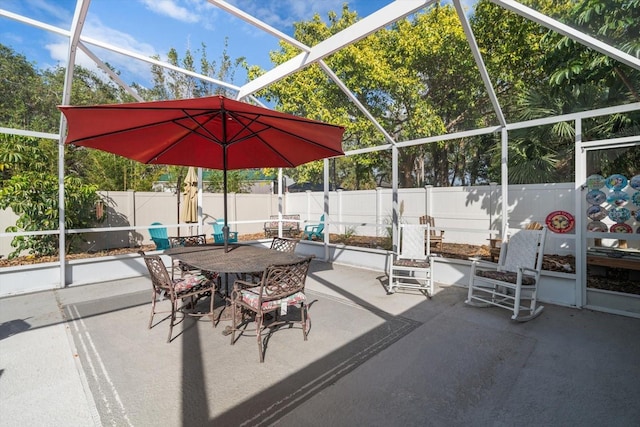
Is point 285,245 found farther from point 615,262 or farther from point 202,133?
point 615,262

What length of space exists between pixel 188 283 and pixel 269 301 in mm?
1088

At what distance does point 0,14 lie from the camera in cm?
326

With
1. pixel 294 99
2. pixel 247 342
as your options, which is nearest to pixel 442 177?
→ pixel 294 99

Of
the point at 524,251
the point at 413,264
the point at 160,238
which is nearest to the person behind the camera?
the point at 524,251

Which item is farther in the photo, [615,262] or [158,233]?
[158,233]

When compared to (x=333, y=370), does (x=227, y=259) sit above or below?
above

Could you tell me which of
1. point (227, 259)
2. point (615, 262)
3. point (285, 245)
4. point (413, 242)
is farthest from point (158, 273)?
point (615, 262)

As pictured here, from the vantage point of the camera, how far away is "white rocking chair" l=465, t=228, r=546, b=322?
374 centimetres

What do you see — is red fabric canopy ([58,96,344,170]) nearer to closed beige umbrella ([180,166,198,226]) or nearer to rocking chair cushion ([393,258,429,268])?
rocking chair cushion ([393,258,429,268])

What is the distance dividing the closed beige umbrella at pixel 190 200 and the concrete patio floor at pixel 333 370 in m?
3.02

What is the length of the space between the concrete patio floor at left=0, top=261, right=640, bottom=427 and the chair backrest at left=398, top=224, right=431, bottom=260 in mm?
1314

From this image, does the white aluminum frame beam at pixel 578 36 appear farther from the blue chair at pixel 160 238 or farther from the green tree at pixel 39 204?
the green tree at pixel 39 204

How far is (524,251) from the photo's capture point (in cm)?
414

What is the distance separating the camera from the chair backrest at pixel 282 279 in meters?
2.85
